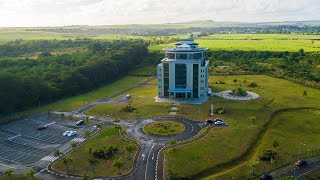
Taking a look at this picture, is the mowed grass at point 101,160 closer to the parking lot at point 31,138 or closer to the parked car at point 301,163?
the parking lot at point 31,138

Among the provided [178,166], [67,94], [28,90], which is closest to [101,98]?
[67,94]

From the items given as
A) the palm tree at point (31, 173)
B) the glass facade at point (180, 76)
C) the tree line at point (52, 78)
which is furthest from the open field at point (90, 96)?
the palm tree at point (31, 173)

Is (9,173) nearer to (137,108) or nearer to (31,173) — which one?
(31,173)

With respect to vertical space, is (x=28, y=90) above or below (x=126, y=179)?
above

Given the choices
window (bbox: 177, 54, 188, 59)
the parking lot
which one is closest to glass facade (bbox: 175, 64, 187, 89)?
window (bbox: 177, 54, 188, 59)

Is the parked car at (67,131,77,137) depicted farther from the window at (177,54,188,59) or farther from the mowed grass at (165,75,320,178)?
the window at (177,54,188,59)

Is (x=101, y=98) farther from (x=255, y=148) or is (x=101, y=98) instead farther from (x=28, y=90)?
(x=255, y=148)
